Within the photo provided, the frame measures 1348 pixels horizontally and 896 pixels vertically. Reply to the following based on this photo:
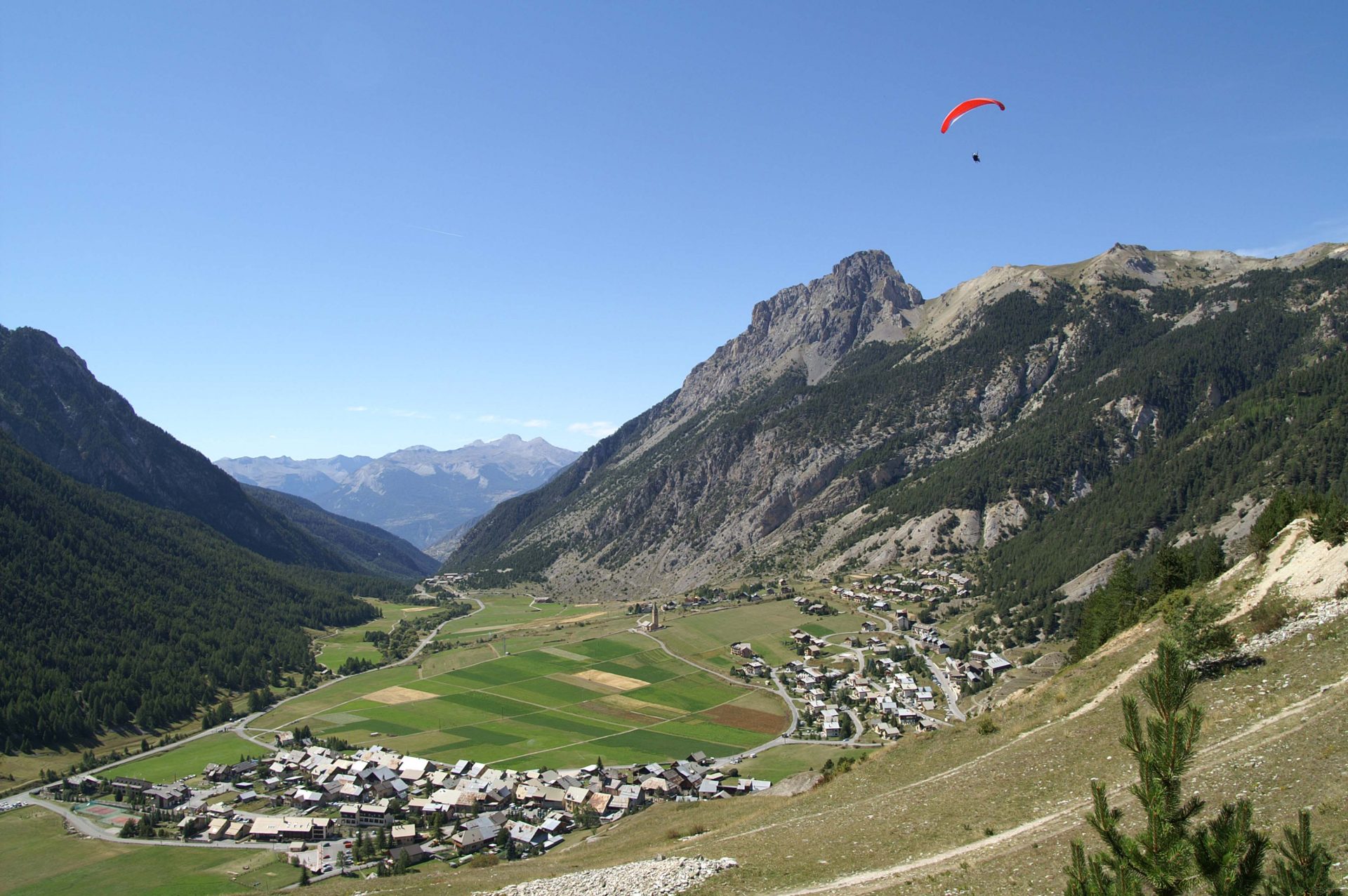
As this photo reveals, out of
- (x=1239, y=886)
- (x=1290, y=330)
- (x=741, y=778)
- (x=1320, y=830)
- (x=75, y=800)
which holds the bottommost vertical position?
(x=741, y=778)

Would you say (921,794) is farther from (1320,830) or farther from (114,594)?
(114,594)

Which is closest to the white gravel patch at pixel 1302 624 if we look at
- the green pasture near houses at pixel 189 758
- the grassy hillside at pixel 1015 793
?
the grassy hillside at pixel 1015 793

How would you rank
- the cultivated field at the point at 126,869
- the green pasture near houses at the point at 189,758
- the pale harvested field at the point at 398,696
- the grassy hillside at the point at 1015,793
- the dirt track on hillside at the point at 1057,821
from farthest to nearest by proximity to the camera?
the pale harvested field at the point at 398,696, the green pasture near houses at the point at 189,758, the cultivated field at the point at 126,869, the dirt track on hillside at the point at 1057,821, the grassy hillside at the point at 1015,793

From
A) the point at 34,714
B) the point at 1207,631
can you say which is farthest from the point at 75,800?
the point at 1207,631

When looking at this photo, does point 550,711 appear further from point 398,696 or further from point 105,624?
point 105,624

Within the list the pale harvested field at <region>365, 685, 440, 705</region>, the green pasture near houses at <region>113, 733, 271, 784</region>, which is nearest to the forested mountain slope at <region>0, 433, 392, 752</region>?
the green pasture near houses at <region>113, 733, 271, 784</region>

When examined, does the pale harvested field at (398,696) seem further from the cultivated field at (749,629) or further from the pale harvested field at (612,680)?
the cultivated field at (749,629)
